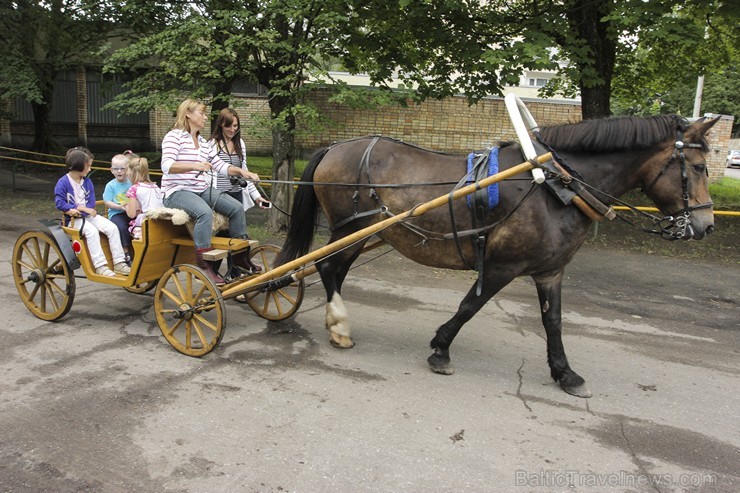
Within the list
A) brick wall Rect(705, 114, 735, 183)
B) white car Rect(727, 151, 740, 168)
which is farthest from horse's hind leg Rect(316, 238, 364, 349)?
white car Rect(727, 151, 740, 168)

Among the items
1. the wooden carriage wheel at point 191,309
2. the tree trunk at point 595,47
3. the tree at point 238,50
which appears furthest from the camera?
the tree trunk at point 595,47

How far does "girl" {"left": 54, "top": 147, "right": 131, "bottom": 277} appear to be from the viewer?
5477 millimetres

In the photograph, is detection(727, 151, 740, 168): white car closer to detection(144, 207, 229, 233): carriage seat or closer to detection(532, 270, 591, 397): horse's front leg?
detection(532, 270, 591, 397): horse's front leg

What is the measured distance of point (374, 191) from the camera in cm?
505

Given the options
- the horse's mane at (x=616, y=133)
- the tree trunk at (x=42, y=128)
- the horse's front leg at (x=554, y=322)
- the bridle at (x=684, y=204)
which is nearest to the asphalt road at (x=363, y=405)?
the horse's front leg at (x=554, y=322)

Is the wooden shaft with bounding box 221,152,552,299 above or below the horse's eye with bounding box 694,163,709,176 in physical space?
below

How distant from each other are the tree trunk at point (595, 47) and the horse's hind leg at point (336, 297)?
5095 millimetres

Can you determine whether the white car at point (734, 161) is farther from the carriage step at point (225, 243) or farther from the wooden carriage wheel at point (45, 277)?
the wooden carriage wheel at point (45, 277)

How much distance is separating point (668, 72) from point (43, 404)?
14391 millimetres

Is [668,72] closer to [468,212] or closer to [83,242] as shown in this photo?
[468,212]

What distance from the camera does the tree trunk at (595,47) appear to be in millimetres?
8796

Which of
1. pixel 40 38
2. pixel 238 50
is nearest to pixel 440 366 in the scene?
pixel 238 50

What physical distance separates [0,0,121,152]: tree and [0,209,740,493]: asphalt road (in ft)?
24.5

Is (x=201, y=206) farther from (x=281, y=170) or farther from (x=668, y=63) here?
(x=668, y=63)
